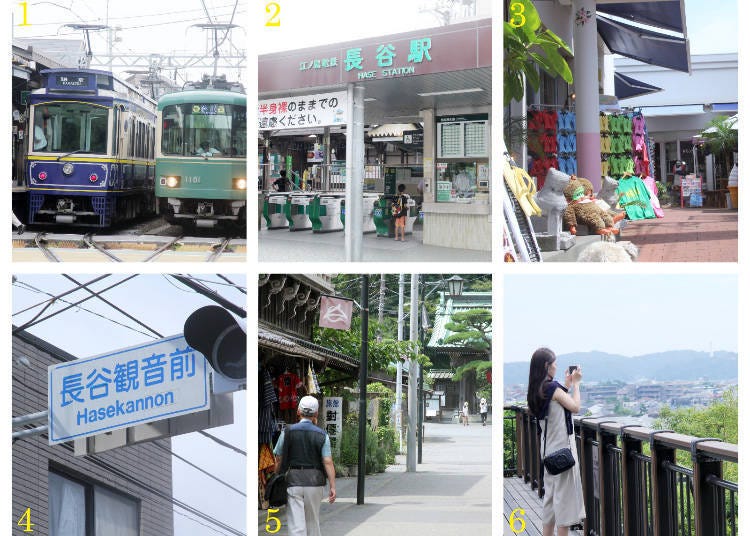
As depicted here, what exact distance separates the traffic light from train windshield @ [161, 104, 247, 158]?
5.33 ft

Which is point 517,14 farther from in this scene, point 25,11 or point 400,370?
point 25,11

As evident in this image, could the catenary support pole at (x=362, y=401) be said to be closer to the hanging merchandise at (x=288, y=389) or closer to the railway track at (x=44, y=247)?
the hanging merchandise at (x=288, y=389)

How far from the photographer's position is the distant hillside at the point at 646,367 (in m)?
3.83

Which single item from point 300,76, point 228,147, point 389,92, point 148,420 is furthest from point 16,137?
point 389,92

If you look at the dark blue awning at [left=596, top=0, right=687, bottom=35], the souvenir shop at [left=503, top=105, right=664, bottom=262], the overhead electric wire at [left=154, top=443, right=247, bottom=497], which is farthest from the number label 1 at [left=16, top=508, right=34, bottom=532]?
the dark blue awning at [left=596, top=0, right=687, bottom=35]

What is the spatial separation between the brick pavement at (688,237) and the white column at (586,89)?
54cm

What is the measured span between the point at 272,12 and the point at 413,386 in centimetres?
193

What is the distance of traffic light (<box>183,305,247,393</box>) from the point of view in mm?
3879

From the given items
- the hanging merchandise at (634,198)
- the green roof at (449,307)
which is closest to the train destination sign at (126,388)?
the green roof at (449,307)

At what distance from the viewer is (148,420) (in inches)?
156

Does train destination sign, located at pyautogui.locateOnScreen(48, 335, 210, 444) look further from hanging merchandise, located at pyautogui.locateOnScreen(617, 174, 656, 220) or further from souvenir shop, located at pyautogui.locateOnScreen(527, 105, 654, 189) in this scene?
hanging merchandise, located at pyautogui.locateOnScreen(617, 174, 656, 220)

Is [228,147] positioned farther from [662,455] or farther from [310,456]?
[662,455]

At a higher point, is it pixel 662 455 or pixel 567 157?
pixel 567 157

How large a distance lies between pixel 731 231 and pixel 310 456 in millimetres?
2713
